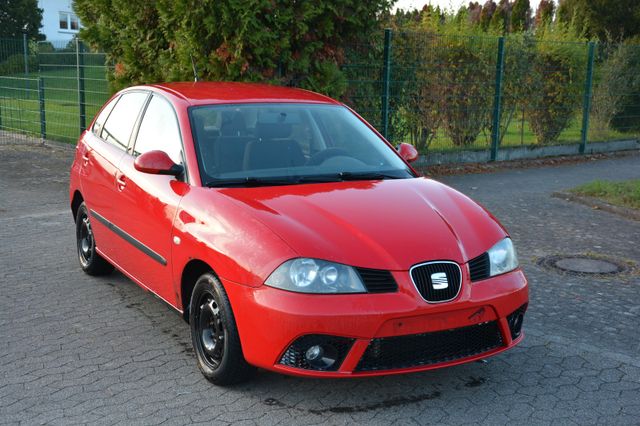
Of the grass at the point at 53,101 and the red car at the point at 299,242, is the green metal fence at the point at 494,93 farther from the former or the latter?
the red car at the point at 299,242

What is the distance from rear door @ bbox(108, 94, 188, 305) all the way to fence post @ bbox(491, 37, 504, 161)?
31.5 ft

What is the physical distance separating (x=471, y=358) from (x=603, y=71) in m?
13.8

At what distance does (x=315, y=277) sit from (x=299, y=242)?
210 millimetres

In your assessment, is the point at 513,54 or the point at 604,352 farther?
the point at 513,54

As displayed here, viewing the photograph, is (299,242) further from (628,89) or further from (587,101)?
(628,89)

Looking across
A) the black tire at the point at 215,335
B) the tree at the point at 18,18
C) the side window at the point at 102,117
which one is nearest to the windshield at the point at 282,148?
the black tire at the point at 215,335

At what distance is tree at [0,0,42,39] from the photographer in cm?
4525

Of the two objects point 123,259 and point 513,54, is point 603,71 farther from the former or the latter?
point 123,259

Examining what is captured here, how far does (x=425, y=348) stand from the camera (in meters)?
3.96

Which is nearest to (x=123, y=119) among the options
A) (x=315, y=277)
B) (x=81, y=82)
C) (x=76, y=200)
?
(x=76, y=200)

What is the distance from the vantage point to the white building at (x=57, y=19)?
182ft

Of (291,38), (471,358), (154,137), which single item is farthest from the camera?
(291,38)

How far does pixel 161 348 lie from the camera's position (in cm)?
492

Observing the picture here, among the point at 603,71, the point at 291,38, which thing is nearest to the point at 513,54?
the point at 603,71
